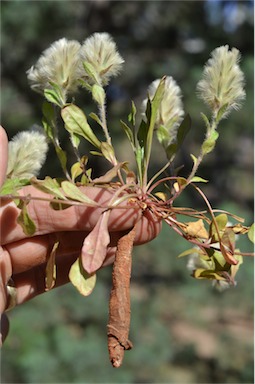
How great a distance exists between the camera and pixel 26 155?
0.52 metres

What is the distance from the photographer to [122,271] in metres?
0.46

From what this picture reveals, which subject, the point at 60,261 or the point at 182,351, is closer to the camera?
the point at 60,261

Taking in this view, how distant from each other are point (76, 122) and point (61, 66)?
6 cm

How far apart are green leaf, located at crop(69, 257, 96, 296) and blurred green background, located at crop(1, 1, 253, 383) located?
4.80 ft

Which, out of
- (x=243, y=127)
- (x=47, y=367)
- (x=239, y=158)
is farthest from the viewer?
(x=239, y=158)

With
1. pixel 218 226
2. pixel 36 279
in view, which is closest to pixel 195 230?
pixel 218 226

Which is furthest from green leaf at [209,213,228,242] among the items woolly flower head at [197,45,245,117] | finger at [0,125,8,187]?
finger at [0,125,8,187]

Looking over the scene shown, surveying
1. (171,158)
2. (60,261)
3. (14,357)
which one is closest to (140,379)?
(14,357)

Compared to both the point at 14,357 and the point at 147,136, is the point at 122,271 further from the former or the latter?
the point at 14,357

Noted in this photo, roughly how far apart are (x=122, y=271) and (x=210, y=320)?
92.5 inches

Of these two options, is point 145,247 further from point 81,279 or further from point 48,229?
point 81,279

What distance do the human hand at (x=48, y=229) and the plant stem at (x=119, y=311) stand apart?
4 centimetres

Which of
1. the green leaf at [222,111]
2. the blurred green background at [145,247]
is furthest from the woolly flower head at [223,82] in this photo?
the blurred green background at [145,247]

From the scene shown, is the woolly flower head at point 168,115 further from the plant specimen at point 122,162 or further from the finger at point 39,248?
the finger at point 39,248
